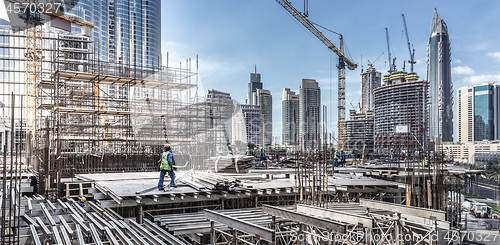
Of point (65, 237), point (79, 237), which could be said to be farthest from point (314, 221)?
point (65, 237)

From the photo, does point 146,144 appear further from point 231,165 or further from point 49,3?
point 49,3

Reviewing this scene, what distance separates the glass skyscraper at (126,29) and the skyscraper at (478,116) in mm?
106583

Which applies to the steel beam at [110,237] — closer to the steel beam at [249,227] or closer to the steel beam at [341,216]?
the steel beam at [249,227]

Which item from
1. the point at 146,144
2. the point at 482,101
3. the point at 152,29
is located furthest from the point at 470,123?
the point at 146,144

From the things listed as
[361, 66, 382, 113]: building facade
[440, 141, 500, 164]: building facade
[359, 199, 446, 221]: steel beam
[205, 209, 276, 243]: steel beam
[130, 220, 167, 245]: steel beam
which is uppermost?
[361, 66, 382, 113]: building facade

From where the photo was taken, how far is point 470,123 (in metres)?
122

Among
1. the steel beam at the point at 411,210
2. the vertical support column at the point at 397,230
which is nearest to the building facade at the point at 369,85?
the steel beam at the point at 411,210

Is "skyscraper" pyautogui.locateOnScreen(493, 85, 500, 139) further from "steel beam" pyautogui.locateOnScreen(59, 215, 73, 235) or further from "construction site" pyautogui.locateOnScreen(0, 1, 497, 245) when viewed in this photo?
"steel beam" pyautogui.locateOnScreen(59, 215, 73, 235)

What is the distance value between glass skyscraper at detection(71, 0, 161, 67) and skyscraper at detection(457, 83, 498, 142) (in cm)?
10658

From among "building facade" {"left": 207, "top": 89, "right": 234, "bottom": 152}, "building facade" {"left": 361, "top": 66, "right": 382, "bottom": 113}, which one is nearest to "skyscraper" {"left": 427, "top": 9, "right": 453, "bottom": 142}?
"building facade" {"left": 361, "top": 66, "right": 382, "bottom": 113}

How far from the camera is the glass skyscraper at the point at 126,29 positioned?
273 feet

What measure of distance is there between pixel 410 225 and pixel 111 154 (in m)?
17.8

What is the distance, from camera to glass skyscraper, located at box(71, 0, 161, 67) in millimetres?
83275

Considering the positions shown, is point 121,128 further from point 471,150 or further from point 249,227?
point 471,150
